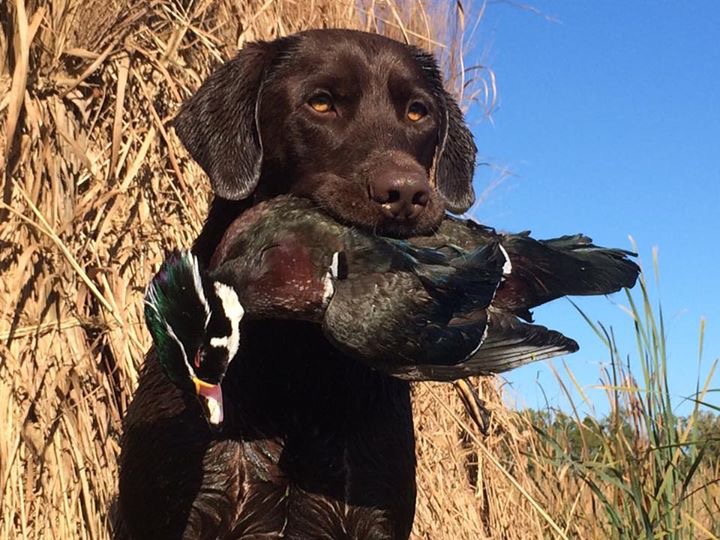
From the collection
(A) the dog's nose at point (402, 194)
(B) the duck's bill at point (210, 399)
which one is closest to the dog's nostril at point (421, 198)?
(A) the dog's nose at point (402, 194)

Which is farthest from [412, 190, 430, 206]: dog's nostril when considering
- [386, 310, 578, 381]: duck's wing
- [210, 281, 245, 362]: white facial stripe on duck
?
[210, 281, 245, 362]: white facial stripe on duck

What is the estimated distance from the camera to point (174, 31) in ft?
15.3

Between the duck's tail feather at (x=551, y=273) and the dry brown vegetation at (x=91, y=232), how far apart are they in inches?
44.7

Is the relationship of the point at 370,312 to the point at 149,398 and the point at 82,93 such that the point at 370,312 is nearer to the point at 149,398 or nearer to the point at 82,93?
the point at 149,398

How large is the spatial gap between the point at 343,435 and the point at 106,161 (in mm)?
2168

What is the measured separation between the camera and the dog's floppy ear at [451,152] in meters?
3.31

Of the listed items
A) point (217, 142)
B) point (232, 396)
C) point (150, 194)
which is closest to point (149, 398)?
point (232, 396)

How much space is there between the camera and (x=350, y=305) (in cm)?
213

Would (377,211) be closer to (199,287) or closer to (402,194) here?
(402,194)

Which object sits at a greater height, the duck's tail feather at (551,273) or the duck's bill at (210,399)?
the duck's tail feather at (551,273)

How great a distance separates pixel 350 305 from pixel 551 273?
60 centimetres

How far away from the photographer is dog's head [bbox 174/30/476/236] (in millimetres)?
2670

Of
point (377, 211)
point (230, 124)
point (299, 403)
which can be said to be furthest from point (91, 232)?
point (377, 211)

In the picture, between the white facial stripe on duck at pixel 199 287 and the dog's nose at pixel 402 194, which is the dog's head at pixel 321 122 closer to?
the dog's nose at pixel 402 194
